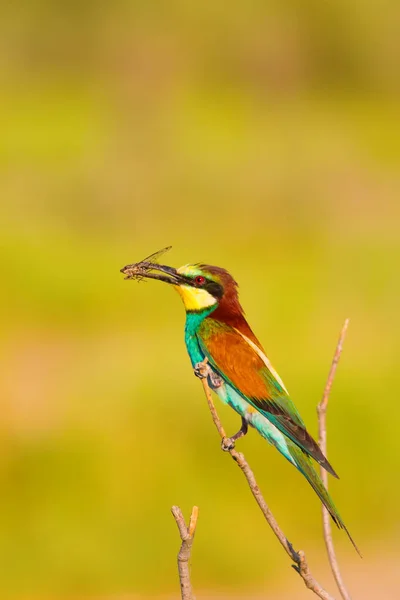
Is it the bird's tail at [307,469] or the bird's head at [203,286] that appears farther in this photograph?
the bird's head at [203,286]

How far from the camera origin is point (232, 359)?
274 cm

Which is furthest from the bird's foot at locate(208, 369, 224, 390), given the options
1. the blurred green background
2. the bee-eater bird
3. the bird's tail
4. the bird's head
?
the blurred green background

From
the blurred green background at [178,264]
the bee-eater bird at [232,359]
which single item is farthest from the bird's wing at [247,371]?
the blurred green background at [178,264]

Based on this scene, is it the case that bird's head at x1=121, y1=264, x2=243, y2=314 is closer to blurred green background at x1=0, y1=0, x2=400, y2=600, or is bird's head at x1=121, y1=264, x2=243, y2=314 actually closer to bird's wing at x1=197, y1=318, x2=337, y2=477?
bird's wing at x1=197, y1=318, x2=337, y2=477

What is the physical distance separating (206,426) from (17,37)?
26.3 ft

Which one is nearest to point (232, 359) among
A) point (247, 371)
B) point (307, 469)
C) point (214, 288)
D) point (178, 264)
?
point (247, 371)

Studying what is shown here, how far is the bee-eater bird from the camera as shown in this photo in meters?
2.63

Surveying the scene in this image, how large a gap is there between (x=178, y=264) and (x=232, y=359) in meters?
5.38

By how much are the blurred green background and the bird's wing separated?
268 centimetres

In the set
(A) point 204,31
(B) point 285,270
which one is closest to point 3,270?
(B) point 285,270

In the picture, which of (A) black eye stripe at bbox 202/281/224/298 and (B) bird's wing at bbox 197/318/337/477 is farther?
(A) black eye stripe at bbox 202/281/224/298

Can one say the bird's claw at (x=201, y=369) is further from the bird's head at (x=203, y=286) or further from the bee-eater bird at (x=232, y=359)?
the bird's head at (x=203, y=286)

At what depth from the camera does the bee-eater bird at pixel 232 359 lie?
8.63 ft

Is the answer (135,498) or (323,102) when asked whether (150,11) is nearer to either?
(323,102)
